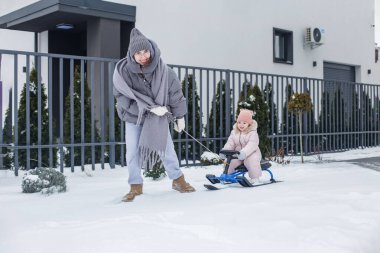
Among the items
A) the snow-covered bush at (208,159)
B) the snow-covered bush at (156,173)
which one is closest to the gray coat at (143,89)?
the snow-covered bush at (156,173)

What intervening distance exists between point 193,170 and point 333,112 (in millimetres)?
5771

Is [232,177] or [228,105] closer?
[232,177]

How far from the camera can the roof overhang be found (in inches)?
391

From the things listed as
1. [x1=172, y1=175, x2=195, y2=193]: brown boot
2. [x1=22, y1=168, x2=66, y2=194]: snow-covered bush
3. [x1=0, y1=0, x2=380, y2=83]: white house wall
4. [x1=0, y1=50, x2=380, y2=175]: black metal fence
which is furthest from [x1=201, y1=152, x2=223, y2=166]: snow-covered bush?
[x1=0, y1=0, x2=380, y2=83]: white house wall

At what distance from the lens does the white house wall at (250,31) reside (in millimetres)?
11875

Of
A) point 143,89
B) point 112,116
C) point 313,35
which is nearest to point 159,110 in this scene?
point 143,89

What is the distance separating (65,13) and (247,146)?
5750mm

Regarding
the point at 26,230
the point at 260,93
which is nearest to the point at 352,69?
the point at 260,93

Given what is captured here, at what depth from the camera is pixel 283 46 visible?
612 inches

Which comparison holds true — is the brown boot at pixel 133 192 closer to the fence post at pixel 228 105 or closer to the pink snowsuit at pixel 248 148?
the pink snowsuit at pixel 248 148

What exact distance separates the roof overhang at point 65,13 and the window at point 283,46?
5.90 meters

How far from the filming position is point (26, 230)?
3.96 meters

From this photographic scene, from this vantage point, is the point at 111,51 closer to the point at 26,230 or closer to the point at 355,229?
the point at 26,230

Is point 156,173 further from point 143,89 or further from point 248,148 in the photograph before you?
point 143,89
